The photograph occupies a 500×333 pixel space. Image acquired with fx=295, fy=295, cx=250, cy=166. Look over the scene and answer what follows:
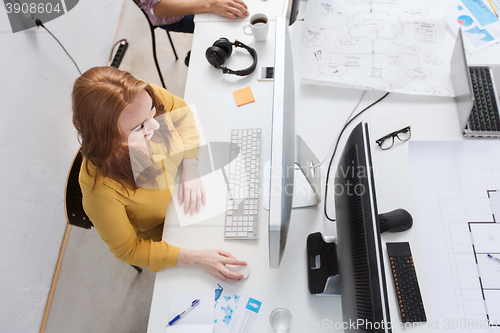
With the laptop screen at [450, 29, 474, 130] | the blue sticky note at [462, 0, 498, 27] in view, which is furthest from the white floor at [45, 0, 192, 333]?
the blue sticky note at [462, 0, 498, 27]

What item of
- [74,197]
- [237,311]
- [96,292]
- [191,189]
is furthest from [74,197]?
[96,292]

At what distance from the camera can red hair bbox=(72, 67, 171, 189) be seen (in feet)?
2.55

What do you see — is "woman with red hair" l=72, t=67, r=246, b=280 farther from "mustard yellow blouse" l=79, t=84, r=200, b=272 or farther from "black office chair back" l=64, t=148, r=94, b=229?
"black office chair back" l=64, t=148, r=94, b=229

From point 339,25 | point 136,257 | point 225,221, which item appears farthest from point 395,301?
point 339,25

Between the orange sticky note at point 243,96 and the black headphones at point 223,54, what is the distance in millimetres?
76

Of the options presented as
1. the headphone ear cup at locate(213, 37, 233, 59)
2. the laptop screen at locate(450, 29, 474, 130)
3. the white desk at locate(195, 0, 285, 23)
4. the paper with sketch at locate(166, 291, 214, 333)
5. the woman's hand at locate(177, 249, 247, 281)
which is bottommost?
the paper with sketch at locate(166, 291, 214, 333)

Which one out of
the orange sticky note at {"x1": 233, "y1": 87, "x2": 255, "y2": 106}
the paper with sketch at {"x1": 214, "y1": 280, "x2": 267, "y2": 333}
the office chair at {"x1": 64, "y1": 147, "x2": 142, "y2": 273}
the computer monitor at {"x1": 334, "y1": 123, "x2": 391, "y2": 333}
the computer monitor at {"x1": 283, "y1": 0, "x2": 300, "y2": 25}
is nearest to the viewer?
the computer monitor at {"x1": 334, "y1": 123, "x2": 391, "y2": 333}

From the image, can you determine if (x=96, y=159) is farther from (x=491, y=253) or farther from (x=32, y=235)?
(x=491, y=253)

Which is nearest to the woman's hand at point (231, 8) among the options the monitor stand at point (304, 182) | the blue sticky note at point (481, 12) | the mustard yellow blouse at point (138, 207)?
the mustard yellow blouse at point (138, 207)

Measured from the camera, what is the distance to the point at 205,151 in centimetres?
119

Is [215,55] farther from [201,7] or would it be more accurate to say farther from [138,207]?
[138,207]

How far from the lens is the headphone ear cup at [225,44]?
4.24 ft

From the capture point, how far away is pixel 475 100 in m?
1.13

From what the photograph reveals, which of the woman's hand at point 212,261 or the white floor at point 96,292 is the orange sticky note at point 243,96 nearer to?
the woman's hand at point 212,261
